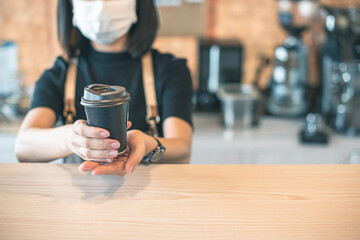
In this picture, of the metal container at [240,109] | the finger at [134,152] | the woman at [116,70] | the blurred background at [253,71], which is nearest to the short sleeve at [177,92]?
the woman at [116,70]

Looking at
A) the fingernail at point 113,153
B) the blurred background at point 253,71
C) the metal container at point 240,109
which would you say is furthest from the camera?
the metal container at point 240,109

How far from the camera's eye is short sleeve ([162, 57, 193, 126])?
3.84 ft

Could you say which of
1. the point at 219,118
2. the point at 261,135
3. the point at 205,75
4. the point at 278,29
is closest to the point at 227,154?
the point at 261,135

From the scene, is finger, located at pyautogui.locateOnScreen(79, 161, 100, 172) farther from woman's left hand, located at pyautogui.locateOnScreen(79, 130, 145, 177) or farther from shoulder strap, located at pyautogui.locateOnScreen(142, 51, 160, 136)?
shoulder strap, located at pyautogui.locateOnScreen(142, 51, 160, 136)

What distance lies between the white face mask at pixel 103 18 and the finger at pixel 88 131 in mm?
535

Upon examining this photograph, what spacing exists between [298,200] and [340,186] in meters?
0.10

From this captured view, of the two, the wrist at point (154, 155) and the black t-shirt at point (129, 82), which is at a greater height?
the black t-shirt at point (129, 82)

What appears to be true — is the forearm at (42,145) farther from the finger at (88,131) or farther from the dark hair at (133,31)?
the dark hair at (133,31)

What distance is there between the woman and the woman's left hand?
0.88 ft

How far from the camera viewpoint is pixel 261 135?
1.98m

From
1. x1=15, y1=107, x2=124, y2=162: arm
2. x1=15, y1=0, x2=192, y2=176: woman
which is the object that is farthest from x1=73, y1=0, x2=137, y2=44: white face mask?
x1=15, y1=107, x2=124, y2=162: arm

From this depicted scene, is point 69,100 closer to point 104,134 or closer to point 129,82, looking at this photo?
point 129,82

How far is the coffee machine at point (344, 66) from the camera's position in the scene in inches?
75.6

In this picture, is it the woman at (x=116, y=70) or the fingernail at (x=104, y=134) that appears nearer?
the fingernail at (x=104, y=134)
